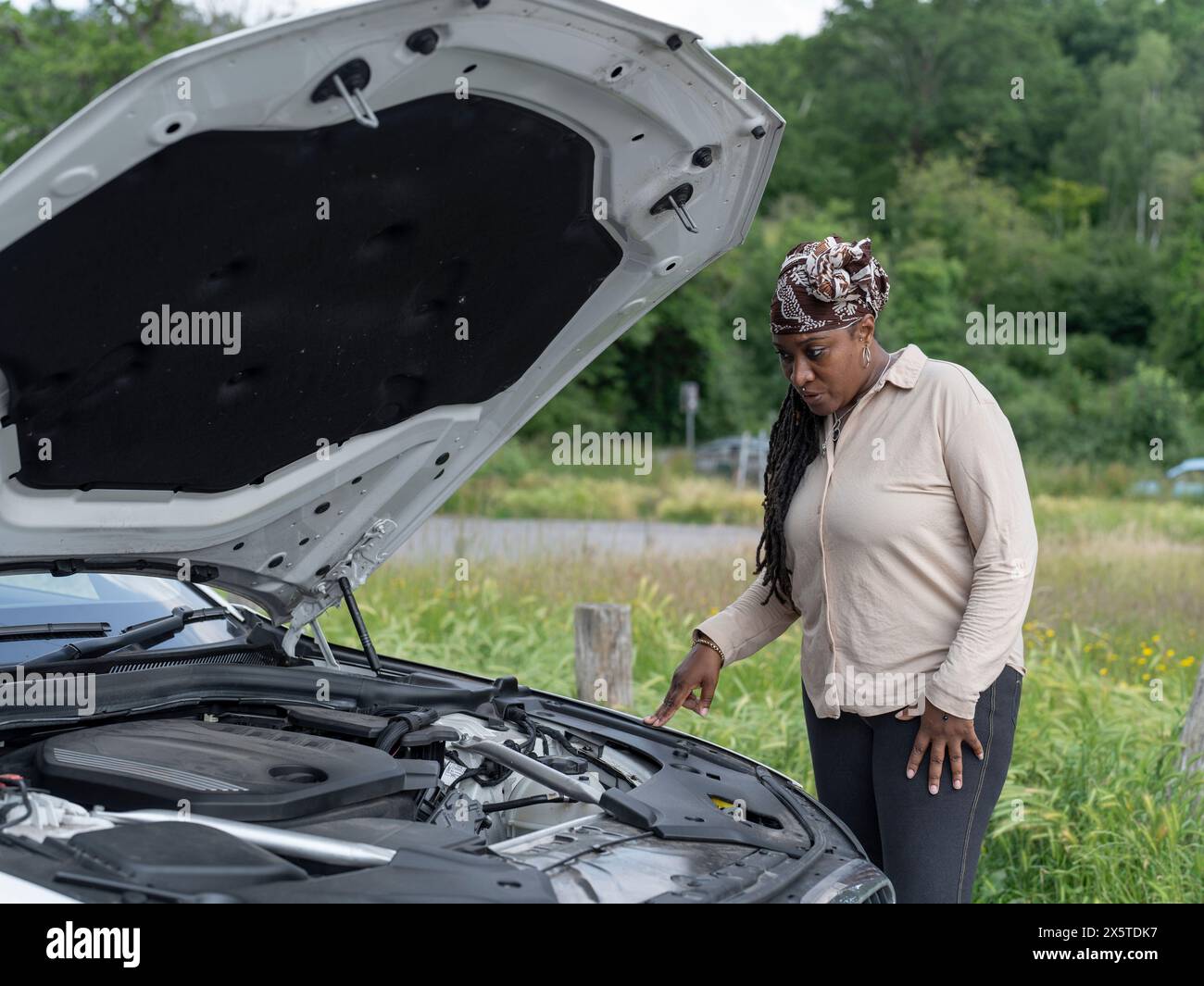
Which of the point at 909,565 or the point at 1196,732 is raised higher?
the point at 909,565

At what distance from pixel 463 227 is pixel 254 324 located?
474 mm

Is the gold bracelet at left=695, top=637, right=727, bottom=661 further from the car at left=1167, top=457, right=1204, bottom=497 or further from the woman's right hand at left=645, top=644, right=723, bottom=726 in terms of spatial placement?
the car at left=1167, top=457, right=1204, bottom=497

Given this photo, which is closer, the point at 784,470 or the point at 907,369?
the point at 907,369

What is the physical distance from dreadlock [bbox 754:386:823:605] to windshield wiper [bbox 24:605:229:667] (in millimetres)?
1521

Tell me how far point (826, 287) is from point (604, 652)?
335 cm

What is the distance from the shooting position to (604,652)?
5.55 metres

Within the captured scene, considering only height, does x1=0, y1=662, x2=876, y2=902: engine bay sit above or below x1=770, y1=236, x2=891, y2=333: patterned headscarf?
below

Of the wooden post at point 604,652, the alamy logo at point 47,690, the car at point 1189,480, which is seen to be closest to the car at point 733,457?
the car at point 1189,480

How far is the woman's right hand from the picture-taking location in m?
2.97

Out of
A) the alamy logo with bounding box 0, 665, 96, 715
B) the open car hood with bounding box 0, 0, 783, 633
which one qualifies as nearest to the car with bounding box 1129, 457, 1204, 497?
the open car hood with bounding box 0, 0, 783, 633

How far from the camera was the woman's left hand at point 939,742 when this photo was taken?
245 cm

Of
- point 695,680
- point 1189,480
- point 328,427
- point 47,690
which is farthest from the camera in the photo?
point 1189,480

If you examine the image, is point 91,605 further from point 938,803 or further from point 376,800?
point 938,803
